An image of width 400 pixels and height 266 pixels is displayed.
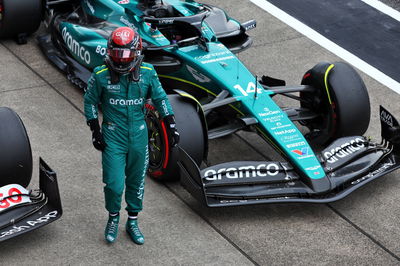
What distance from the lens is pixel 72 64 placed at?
10383 mm

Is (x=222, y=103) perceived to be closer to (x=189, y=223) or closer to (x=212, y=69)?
(x=212, y=69)

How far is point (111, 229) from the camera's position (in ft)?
24.6

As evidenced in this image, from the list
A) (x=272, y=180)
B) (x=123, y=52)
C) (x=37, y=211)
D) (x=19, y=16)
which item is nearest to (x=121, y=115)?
(x=123, y=52)

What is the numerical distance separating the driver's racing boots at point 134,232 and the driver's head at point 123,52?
4.45 feet

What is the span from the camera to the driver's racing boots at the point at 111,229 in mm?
7469

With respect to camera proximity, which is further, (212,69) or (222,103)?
(212,69)

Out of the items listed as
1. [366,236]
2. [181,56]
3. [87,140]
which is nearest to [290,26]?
[181,56]

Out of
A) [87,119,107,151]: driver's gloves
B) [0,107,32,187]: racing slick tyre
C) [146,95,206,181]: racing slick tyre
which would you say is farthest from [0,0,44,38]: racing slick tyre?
[87,119,107,151]: driver's gloves

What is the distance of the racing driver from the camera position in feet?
23.2

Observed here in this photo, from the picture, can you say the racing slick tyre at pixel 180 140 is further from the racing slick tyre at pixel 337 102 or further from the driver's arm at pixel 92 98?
the racing slick tyre at pixel 337 102

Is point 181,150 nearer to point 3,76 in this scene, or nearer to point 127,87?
point 127,87

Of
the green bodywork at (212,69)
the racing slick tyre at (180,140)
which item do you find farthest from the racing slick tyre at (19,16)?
the racing slick tyre at (180,140)

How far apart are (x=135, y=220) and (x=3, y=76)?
3.66 metres

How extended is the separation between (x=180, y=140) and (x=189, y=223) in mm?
786
